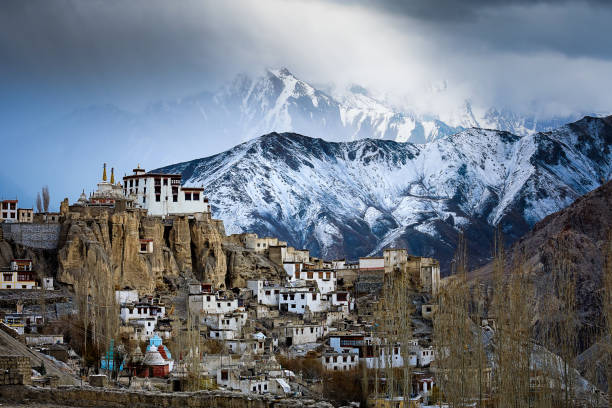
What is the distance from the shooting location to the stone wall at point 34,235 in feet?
181

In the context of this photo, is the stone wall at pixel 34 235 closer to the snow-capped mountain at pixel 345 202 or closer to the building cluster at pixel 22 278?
the building cluster at pixel 22 278

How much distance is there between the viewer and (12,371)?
1748 cm

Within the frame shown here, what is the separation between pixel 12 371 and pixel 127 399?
214cm

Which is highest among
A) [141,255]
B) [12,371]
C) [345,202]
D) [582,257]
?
[345,202]

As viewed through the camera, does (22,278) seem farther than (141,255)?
No

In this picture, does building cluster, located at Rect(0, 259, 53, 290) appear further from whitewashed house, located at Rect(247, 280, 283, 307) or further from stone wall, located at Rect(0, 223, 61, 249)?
whitewashed house, located at Rect(247, 280, 283, 307)

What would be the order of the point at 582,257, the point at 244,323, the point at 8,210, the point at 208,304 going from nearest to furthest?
the point at 244,323
the point at 208,304
the point at 8,210
the point at 582,257

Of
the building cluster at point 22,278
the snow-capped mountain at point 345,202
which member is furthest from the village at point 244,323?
the snow-capped mountain at point 345,202

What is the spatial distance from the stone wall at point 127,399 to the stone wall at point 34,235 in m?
38.9

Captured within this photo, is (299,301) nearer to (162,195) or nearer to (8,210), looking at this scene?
(162,195)

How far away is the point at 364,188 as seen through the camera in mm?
191750

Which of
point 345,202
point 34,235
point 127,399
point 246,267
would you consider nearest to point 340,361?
point 246,267

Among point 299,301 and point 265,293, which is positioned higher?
point 265,293

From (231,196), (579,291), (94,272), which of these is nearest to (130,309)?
(94,272)
